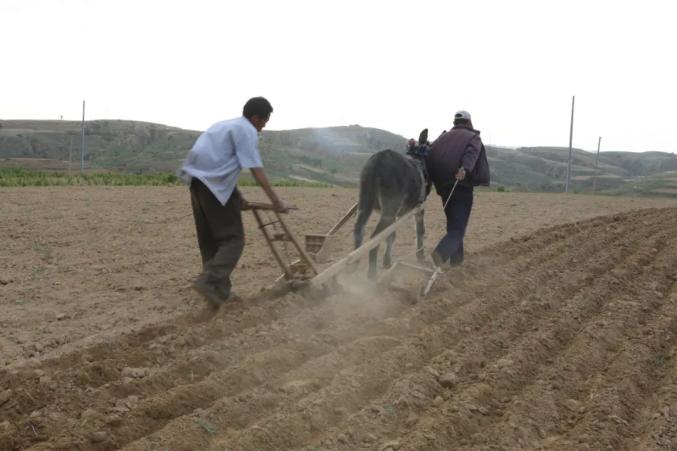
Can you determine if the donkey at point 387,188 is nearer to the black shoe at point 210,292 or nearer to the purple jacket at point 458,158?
the purple jacket at point 458,158

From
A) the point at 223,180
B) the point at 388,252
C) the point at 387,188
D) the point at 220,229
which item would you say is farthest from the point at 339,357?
the point at 388,252

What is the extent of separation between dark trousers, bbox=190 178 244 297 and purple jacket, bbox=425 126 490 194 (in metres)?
2.92

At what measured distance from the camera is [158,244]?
32.7 feet

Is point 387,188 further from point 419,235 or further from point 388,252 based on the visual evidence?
point 419,235

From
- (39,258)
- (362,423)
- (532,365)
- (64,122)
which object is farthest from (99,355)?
(64,122)

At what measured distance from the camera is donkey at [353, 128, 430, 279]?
25.2ft

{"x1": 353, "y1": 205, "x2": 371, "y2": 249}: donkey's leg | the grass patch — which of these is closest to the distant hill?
the grass patch

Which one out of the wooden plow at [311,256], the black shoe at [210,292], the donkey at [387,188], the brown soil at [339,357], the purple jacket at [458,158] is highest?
the purple jacket at [458,158]

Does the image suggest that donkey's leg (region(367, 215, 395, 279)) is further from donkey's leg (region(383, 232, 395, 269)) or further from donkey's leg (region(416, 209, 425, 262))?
donkey's leg (region(416, 209, 425, 262))

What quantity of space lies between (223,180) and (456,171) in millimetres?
3186

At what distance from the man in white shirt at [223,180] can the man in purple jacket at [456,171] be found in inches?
103

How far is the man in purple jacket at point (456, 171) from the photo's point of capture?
787 cm

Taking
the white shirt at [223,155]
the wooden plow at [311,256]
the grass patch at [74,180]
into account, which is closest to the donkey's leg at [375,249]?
the wooden plow at [311,256]

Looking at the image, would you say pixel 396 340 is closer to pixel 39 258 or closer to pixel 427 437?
pixel 427 437
